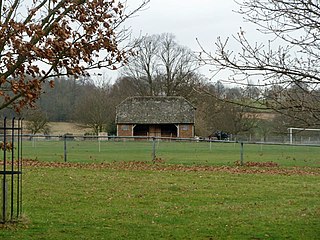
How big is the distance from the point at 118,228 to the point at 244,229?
228 centimetres

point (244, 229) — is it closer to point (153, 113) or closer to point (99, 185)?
point (99, 185)

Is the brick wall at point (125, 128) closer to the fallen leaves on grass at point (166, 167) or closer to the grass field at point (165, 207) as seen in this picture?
the fallen leaves on grass at point (166, 167)

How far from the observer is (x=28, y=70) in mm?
7352

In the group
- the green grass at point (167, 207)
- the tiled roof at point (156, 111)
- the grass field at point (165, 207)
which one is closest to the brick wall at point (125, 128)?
the tiled roof at point (156, 111)

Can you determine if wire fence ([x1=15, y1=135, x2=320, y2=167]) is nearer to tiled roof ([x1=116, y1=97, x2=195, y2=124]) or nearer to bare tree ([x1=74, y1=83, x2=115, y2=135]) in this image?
tiled roof ([x1=116, y1=97, x2=195, y2=124])

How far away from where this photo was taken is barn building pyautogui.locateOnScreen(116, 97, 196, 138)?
69.8 meters

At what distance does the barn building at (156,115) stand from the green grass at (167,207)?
49.6 meters

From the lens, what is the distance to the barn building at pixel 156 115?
229 ft

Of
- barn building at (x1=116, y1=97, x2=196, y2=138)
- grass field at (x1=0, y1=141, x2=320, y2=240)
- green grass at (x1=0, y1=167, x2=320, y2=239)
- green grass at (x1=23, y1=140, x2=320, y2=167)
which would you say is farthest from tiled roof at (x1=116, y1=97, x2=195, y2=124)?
green grass at (x1=0, y1=167, x2=320, y2=239)

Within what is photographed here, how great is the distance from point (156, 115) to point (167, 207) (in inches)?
2255

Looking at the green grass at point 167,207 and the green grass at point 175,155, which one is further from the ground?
the green grass at point 175,155

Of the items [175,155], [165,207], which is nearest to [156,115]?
[175,155]

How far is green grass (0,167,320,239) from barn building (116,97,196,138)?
49.6m

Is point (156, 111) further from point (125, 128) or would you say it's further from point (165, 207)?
point (165, 207)
